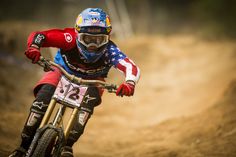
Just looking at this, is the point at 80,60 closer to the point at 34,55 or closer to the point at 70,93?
the point at 70,93

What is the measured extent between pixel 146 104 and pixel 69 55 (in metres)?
7.77

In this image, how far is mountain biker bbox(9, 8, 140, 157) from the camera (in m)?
5.64

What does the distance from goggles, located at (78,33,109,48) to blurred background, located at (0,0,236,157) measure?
218 cm

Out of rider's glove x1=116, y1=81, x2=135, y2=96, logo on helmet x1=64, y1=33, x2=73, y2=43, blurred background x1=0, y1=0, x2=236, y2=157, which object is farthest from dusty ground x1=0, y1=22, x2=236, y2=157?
rider's glove x1=116, y1=81, x2=135, y2=96

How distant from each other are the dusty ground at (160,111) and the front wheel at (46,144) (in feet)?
5.59

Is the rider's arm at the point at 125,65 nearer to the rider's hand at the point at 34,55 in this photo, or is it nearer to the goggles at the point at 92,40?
the goggles at the point at 92,40

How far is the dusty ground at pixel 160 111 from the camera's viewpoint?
26.5 feet

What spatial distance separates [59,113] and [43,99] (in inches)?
15.1

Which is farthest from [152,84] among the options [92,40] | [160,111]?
[92,40]

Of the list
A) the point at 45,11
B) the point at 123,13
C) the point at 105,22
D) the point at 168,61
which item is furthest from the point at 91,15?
the point at 123,13

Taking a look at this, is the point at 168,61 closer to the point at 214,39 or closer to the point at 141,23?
the point at 214,39

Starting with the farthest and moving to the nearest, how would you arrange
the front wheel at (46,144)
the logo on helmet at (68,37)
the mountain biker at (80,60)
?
the logo on helmet at (68,37), the mountain biker at (80,60), the front wheel at (46,144)

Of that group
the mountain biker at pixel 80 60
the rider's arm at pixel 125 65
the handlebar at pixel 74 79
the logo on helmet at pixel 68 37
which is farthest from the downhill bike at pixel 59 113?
the logo on helmet at pixel 68 37

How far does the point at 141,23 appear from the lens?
1200 inches
